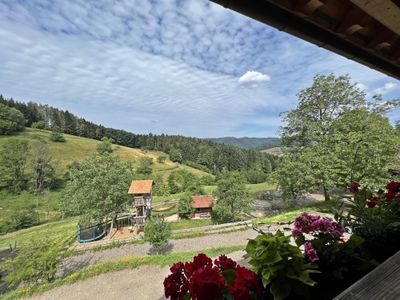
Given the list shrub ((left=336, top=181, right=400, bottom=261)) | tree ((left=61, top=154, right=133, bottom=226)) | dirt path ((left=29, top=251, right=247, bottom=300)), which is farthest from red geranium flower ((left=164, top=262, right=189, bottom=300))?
tree ((left=61, top=154, right=133, bottom=226))

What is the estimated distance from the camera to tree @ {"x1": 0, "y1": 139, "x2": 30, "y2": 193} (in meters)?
32.4

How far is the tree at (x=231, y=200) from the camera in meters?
20.9

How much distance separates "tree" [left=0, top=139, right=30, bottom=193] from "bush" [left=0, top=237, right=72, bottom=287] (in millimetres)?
27316

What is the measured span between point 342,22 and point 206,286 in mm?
1433

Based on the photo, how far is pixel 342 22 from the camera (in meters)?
1.25

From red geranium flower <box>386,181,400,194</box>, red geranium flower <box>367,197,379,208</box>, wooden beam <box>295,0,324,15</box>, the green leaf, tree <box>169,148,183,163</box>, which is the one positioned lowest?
the green leaf

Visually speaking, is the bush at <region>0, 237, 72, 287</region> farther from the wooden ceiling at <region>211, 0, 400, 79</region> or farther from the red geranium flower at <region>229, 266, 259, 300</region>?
the wooden ceiling at <region>211, 0, 400, 79</region>

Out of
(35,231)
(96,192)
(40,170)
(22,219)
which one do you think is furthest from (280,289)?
(40,170)

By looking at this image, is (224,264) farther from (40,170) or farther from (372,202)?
(40,170)

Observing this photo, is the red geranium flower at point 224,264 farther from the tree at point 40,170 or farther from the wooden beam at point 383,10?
the tree at point 40,170

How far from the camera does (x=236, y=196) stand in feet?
69.3

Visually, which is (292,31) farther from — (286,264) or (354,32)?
(286,264)

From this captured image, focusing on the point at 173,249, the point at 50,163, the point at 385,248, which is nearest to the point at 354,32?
the point at 385,248

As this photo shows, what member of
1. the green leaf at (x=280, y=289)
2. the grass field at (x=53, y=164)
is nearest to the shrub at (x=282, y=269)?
the green leaf at (x=280, y=289)
